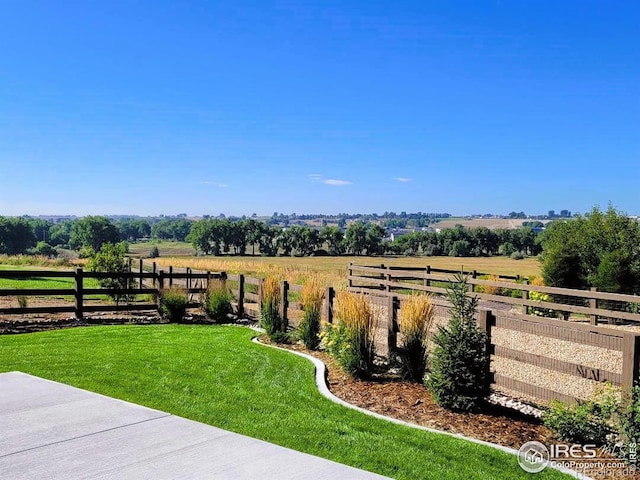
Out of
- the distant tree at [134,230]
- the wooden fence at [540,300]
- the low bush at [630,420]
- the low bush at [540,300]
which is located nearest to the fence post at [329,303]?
the wooden fence at [540,300]

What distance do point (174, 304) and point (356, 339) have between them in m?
7.23

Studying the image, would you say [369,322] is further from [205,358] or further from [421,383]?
[205,358]

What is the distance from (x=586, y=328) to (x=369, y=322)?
2.59 metres

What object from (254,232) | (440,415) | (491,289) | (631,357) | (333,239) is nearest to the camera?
(631,357)

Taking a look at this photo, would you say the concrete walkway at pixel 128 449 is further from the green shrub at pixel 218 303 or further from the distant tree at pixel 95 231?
the distant tree at pixel 95 231

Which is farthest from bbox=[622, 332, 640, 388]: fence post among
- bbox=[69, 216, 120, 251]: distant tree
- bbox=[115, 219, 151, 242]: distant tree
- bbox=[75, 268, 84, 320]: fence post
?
bbox=[115, 219, 151, 242]: distant tree

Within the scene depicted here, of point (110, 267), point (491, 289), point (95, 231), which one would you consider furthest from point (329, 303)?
point (95, 231)

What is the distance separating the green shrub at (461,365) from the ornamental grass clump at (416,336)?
0.85 m

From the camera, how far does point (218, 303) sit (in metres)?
13.1

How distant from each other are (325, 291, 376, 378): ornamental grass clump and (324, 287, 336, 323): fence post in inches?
63.0

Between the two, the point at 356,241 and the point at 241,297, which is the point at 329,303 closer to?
the point at 241,297

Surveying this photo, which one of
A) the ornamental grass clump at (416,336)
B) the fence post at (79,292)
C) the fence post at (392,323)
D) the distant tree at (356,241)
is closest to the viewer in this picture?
the ornamental grass clump at (416,336)

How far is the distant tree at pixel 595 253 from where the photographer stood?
1859 centimetres

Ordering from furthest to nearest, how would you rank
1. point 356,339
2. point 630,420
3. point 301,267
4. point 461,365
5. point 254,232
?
point 254,232, point 301,267, point 356,339, point 461,365, point 630,420
